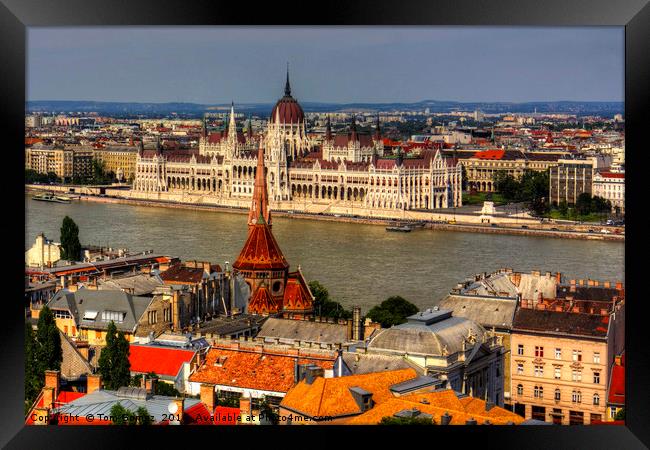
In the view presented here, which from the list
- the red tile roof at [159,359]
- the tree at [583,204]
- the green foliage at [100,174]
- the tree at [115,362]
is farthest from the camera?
the green foliage at [100,174]

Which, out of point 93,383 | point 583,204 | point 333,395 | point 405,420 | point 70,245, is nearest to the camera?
point 405,420

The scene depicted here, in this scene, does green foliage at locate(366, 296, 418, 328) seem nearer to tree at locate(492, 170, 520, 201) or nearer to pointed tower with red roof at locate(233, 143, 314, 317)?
pointed tower with red roof at locate(233, 143, 314, 317)

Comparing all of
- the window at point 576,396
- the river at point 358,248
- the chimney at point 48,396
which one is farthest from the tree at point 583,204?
the chimney at point 48,396

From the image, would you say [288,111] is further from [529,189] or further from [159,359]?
[159,359]

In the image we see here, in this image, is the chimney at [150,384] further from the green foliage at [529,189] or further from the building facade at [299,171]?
the building facade at [299,171]

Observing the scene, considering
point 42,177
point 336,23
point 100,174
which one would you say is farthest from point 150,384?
point 100,174

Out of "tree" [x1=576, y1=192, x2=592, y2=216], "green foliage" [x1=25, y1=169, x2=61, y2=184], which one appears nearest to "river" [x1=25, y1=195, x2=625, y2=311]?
"tree" [x1=576, y1=192, x2=592, y2=216]

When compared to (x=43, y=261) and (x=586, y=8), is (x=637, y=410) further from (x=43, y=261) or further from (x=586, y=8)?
(x=43, y=261)
